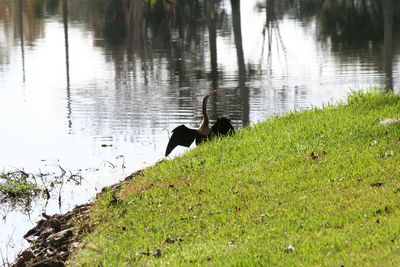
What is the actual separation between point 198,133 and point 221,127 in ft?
1.41

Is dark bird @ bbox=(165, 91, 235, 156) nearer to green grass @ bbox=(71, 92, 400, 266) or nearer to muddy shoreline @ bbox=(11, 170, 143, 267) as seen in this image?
green grass @ bbox=(71, 92, 400, 266)

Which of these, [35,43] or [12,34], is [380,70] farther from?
[12,34]

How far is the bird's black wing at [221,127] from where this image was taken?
14.4 m

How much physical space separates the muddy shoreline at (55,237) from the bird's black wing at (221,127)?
133 inches

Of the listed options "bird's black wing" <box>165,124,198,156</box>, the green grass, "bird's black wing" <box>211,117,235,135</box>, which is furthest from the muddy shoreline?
"bird's black wing" <box>211,117,235,135</box>

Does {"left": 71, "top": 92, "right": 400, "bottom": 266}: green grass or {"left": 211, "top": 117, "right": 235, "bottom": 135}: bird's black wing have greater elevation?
{"left": 211, "top": 117, "right": 235, "bottom": 135}: bird's black wing

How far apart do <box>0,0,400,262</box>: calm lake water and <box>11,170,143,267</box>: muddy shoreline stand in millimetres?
314

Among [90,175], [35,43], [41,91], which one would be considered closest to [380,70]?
[41,91]

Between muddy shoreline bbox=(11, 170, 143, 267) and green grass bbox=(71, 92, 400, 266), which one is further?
muddy shoreline bbox=(11, 170, 143, 267)

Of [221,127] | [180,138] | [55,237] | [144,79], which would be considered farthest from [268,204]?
[144,79]

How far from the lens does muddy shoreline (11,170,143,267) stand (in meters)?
9.28

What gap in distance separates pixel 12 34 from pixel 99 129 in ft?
94.6

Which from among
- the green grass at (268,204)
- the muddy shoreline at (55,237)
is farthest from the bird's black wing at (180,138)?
the muddy shoreline at (55,237)

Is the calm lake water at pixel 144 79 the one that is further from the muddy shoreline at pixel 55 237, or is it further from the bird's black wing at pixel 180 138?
the bird's black wing at pixel 180 138
